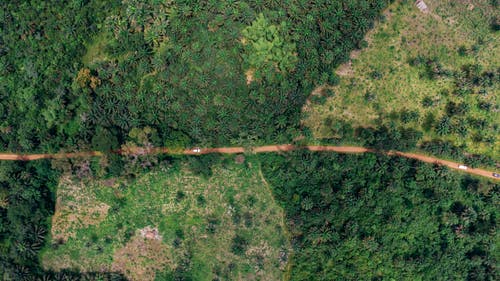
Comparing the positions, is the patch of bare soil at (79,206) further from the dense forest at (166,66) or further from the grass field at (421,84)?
the grass field at (421,84)

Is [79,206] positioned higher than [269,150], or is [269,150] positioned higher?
[269,150]

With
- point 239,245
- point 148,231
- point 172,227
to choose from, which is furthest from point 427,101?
point 148,231

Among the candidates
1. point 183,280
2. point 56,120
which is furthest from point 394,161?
point 56,120

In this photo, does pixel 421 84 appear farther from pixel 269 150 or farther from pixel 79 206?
pixel 79 206

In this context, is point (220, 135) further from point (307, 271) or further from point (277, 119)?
point (307, 271)

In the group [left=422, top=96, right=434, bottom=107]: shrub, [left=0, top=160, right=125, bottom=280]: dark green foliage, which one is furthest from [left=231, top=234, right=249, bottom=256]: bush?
[left=422, top=96, right=434, bottom=107]: shrub

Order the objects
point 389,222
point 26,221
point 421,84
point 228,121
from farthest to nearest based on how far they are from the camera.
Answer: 1. point 421,84
2. point 228,121
3. point 26,221
4. point 389,222
